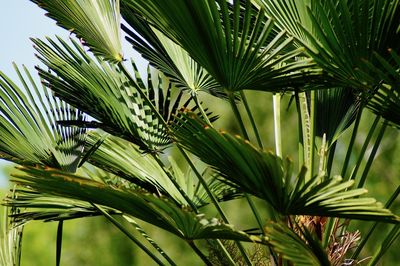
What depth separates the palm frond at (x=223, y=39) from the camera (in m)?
2.00

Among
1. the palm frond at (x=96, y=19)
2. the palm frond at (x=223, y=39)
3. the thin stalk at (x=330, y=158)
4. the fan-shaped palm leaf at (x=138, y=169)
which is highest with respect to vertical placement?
the palm frond at (x=223, y=39)

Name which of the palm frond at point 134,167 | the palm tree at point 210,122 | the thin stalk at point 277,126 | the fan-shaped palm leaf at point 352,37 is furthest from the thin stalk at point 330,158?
the palm frond at point 134,167

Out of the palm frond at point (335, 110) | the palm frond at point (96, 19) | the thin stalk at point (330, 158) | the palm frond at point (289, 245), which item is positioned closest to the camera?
the palm frond at point (289, 245)

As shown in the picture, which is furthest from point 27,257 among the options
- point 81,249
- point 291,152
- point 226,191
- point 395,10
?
point 395,10

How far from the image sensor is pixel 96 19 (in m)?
2.46

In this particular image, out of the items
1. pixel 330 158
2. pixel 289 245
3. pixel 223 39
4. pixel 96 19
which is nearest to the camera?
pixel 289 245

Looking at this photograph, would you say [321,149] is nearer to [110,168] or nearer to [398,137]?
[110,168]

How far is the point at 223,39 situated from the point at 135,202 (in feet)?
1.56

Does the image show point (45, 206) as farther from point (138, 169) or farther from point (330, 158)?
point (330, 158)

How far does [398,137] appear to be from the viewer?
9641 mm

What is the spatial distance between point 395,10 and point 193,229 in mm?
828

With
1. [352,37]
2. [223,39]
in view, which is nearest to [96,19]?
[223,39]

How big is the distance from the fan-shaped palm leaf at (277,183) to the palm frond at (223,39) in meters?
0.26

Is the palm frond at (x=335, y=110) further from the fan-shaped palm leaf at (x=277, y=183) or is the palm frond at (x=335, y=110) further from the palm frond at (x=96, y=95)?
the fan-shaped palm leaf at (x=277, y=183)
